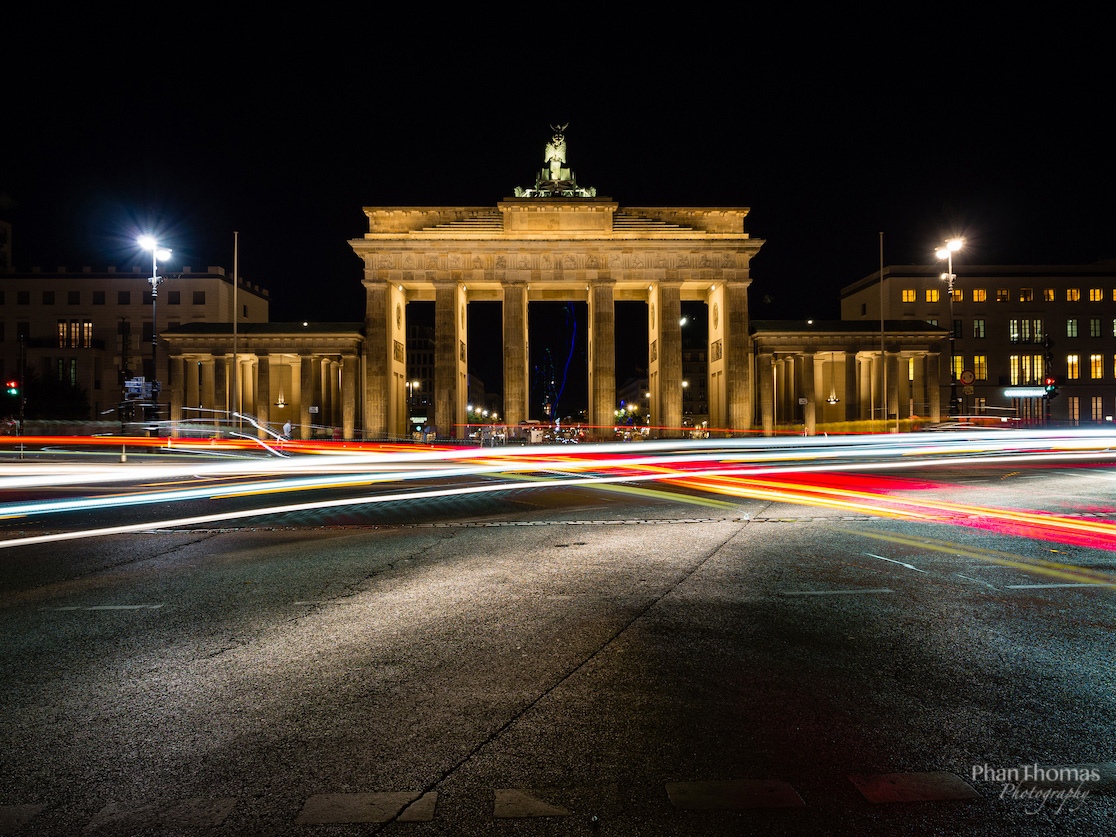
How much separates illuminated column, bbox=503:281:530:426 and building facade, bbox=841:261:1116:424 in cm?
3975

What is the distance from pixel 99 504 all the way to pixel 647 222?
151 ft

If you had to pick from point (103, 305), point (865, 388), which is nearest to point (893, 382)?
point (865, 388)

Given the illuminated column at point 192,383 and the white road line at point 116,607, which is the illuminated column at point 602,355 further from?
the white road line at point 116,607

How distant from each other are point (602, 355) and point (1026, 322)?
163 feet

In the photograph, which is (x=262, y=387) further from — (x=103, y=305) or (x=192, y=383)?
(x=103, y=305)

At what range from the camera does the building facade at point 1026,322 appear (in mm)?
73500

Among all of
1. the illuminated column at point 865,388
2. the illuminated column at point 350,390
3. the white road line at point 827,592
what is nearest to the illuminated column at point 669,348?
the illuminated column at point 865,388

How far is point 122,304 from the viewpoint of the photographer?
82.0 metres

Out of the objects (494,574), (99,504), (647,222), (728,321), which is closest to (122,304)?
(647,222)

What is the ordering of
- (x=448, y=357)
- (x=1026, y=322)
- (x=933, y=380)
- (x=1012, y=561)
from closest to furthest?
(x=1012, y=561), (x=448, y=357), (x=933, y=380), (x=1026, y=322)

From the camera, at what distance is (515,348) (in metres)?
53.5

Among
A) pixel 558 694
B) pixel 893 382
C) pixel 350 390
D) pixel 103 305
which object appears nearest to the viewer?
pixel 558 694

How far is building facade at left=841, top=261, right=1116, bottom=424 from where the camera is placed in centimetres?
7350

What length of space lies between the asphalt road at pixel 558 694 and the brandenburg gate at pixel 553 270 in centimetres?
4572
